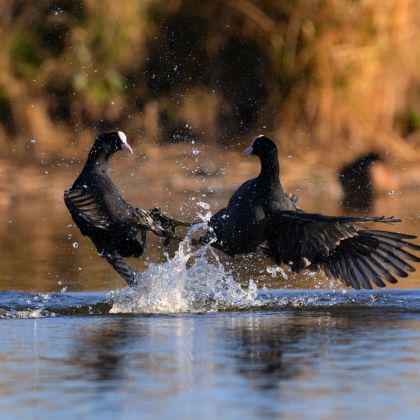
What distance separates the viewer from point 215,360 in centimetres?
650

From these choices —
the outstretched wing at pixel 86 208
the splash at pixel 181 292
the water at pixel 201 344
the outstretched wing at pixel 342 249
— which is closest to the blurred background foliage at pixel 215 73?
the water at pixel 201 344

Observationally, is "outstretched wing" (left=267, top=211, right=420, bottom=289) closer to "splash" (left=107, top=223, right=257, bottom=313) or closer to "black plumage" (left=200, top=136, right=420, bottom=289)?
"black plumage" (left=200, top=136, right=420, bottom=289)

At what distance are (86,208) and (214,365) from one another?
262 centimetres

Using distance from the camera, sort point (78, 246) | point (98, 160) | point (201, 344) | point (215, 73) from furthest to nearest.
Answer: point (215, 73)
point (78, 246)
point (98, 160)
point (201, 344)

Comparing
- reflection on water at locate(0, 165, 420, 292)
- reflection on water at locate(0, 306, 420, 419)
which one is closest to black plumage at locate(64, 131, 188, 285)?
reflection on water at locate(0, 165, 420, 292)

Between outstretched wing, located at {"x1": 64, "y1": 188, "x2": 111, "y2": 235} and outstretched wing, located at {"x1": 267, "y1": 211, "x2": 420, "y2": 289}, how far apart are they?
0.99m

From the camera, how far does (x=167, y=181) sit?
55.1 ft

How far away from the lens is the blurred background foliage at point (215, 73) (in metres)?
17.6

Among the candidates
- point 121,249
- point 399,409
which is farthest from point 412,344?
point 121,249

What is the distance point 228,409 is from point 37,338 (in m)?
1.98

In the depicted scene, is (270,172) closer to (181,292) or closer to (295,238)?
(295,238)

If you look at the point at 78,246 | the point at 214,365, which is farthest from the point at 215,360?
the point at 78,246

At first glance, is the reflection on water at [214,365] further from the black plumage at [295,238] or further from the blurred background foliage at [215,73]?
the blurred background foliage at [215,73]

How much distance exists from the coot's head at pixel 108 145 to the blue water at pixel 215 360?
0.91 metres
